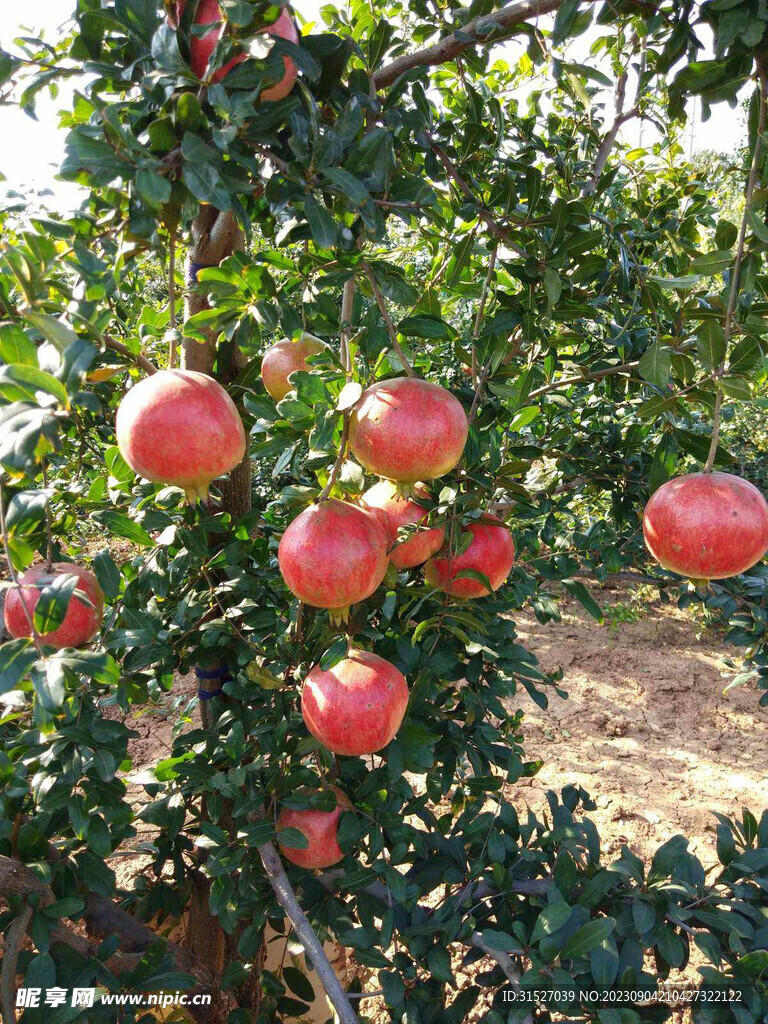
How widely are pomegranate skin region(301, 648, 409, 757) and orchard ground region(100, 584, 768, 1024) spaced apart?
55.2 inches

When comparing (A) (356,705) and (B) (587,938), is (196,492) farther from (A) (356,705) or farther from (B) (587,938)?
(B) (587,938)

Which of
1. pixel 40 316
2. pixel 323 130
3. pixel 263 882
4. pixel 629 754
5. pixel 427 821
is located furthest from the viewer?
pixel 629 754

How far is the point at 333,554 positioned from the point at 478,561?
0.38m

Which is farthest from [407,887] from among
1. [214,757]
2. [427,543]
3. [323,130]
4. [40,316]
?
[323,130]

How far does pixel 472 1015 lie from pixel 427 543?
1.76 meters

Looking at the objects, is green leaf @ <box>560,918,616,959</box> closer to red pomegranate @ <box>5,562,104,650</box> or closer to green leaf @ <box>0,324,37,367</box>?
red pomegranate @ <box>5,562,104,650</box>

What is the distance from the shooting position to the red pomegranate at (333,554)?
0.90m

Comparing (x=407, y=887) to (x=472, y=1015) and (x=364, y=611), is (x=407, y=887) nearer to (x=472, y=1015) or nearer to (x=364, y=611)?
(x=364, y=611)

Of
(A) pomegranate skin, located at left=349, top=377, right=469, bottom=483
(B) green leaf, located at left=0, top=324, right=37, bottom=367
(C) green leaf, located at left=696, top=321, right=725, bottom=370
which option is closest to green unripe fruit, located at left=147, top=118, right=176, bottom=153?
(B) green leaf, located at left=0, top=324, right=37, bottom=367

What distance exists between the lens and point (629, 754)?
144 inches

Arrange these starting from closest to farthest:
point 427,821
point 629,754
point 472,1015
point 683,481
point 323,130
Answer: point 323,130 → point 683,481 → point 427,821 → point 472,1015 → point 629,754

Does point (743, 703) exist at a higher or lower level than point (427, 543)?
lower

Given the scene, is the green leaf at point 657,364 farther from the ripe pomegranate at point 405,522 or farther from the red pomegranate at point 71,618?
the red pomegranate at point 71,618

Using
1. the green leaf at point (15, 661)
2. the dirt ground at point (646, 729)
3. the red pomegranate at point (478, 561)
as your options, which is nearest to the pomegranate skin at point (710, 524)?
the red pomegranate at point (478, 561)
